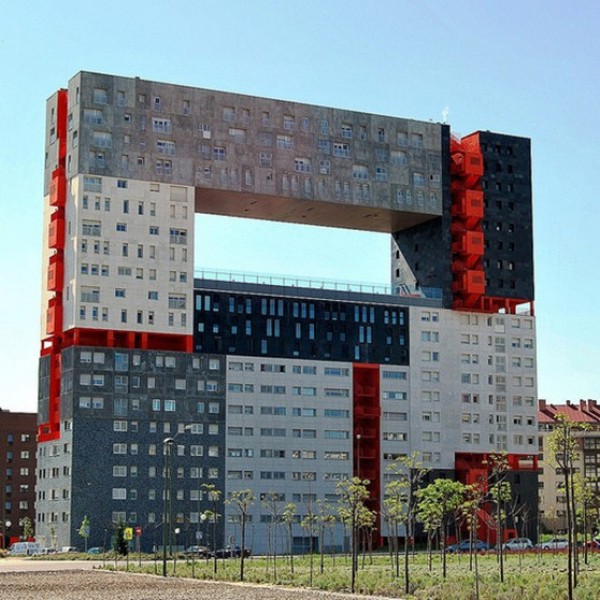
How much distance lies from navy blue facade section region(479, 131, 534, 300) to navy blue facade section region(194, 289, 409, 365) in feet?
45.4

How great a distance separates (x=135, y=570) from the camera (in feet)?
337

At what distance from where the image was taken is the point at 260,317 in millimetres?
159375

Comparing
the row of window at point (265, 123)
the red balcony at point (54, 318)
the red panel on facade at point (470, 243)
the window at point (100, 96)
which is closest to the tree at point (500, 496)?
the red panel on facade at point (470, 243)

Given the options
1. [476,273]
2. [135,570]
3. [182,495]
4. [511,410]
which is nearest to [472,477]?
[511,410]

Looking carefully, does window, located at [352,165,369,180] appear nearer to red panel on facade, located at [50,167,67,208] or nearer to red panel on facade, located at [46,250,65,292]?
red panel on facade, located at [50,167,67,208]

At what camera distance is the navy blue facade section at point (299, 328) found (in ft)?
516

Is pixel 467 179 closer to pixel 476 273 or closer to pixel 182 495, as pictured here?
pixel 476 273

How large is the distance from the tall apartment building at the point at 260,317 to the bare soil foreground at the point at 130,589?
58542 mm

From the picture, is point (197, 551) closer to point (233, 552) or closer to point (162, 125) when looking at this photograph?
point (233, 552)

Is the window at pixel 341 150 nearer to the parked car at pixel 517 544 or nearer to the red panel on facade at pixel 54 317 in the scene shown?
the red panel on facade at pixel 54 317

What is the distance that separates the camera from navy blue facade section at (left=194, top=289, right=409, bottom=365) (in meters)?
157

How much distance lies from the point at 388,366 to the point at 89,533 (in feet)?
141

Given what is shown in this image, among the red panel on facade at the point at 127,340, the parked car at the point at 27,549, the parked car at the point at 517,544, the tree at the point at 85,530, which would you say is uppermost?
the red panel on facade at the point at 127,340

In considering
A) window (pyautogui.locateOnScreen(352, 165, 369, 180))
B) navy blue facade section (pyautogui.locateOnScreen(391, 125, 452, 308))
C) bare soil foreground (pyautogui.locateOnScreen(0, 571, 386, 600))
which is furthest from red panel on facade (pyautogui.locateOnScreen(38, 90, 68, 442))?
bare soil foreground (pyautogui.locateOnScreen(0, 571, 386, 600))
